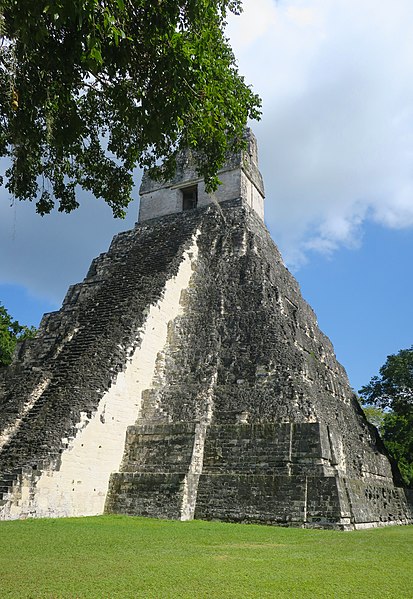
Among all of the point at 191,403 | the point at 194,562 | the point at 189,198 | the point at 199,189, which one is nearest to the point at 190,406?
the point at 191,403

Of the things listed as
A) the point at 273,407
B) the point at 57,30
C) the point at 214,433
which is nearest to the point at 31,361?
the point at 214,433

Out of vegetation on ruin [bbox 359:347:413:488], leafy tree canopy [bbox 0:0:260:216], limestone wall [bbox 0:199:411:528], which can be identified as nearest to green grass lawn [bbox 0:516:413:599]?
limestone wall [bbox 0:199:411:528]

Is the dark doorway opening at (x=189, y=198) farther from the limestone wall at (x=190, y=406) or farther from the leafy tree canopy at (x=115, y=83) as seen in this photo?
the leafy tree canopy at (x=115, y=83)

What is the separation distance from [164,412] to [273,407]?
2526 millimetres

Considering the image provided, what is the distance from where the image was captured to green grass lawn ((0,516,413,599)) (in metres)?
3.99

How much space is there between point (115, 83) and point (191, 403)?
7097mm

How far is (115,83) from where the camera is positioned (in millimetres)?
6816

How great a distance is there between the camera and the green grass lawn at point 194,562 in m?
3.99

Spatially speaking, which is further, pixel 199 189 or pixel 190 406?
pixel 199 189

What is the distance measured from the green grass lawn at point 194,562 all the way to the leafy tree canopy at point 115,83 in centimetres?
462

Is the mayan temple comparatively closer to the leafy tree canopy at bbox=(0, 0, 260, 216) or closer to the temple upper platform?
the temple upper platform

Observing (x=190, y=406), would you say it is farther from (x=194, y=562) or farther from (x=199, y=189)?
(x=199, y=189)

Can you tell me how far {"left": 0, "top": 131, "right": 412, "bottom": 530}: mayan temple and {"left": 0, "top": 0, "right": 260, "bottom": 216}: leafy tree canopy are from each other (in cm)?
478

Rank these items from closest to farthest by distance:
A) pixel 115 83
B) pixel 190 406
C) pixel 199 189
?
pixel 115 83 → pixel 190 406 → pixel 199 189
